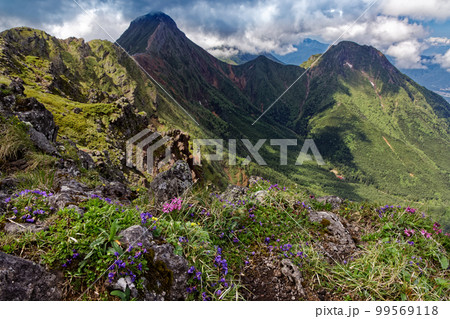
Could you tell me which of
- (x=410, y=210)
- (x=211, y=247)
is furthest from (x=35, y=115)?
(x=410, y=210)

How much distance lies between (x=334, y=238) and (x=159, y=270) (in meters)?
4.64

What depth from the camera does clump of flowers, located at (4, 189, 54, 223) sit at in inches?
165

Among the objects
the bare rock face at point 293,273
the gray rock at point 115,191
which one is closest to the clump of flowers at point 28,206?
the gray rock at point 115,191

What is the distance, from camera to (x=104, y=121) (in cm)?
3578

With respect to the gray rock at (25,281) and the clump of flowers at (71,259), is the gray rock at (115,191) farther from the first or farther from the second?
the gray rock at (25,281)

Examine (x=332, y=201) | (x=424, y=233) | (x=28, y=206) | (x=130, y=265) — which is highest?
(x=332, y=201)

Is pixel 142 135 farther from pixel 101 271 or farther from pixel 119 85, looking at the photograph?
pixel 119 85

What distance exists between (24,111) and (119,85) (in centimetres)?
12967

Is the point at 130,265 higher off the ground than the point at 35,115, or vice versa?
the point at 35,115

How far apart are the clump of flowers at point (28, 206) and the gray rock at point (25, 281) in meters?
1.23

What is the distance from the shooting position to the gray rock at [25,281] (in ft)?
9.56

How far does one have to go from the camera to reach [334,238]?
20.0 feet
